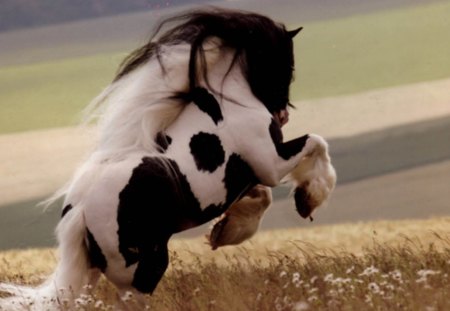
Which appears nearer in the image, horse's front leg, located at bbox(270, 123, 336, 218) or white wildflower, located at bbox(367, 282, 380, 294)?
white wildflower, located at bbox(367, 282, 380, 294)

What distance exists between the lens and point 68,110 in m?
8.16

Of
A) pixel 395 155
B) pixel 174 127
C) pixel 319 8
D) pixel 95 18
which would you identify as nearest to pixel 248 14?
pixel 174 127

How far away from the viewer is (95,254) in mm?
5277

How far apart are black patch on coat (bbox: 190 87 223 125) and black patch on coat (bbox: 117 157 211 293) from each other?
1.31 ft

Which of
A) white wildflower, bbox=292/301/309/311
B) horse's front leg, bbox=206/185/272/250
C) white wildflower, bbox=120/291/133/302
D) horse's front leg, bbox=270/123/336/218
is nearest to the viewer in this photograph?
white wildflower, bbox=120/291/133/302

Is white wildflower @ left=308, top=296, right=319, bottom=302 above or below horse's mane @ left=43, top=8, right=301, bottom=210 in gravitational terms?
below

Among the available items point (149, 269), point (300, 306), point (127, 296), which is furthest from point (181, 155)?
point (300, 306)

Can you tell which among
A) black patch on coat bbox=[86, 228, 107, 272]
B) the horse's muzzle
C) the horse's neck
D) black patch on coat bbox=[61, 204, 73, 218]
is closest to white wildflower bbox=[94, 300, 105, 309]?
black patch on coat bbox=[86, 228, 107, 272]

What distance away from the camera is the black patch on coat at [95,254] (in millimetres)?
5238

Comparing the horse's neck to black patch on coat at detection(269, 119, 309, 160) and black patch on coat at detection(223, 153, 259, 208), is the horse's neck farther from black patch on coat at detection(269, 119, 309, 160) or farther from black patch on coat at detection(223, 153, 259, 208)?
black patch on coat at detection(223, 153, 259, 208)

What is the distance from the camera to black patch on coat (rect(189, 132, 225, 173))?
550 centimetres

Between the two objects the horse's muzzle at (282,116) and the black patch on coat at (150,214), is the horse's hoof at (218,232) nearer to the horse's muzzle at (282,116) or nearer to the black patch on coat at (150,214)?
the horse's muzzle at (282,116)

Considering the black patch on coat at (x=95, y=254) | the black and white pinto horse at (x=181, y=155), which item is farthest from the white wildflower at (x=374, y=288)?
the black patch on coat at (x=95, y=254)

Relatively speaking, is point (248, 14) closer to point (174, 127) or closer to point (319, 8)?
point (174, 127)
